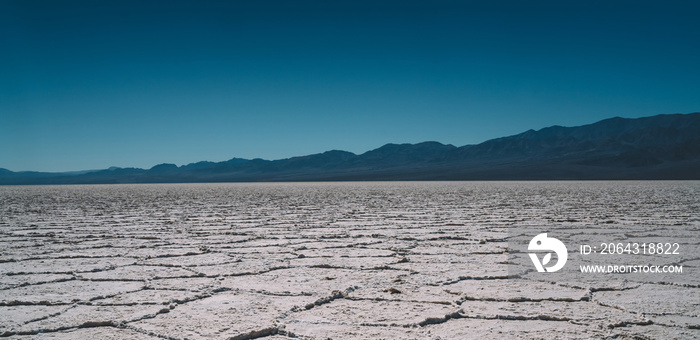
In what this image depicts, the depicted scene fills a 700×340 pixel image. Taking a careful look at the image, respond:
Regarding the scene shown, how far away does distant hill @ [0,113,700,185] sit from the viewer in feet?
148

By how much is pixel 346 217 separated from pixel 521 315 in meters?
4.00

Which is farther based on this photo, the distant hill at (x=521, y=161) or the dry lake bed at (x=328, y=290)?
the distant hill at (x=521, y=161)

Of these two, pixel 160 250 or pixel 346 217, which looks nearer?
pixel 160 250

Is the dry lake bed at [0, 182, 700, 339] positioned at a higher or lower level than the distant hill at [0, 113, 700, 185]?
lower

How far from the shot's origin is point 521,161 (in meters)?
62.0

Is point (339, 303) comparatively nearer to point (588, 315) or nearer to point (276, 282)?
point (276, 282)

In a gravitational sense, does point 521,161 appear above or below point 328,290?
above

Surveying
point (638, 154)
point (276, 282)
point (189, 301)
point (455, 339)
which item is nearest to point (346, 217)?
point (276, 282)

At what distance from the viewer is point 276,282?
2363 mm

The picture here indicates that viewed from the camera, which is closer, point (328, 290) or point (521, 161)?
point (328, 290)

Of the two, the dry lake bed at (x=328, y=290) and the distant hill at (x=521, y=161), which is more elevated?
the distant hill at (x=521, y=161)

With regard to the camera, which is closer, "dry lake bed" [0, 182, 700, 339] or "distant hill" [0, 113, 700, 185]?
"dry lake bed" [0, 182, 700, 339]

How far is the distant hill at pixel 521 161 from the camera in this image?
45.1 meters

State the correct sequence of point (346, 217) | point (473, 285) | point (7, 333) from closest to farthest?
point (7, 333), point (473, 285), point (346, 217)
